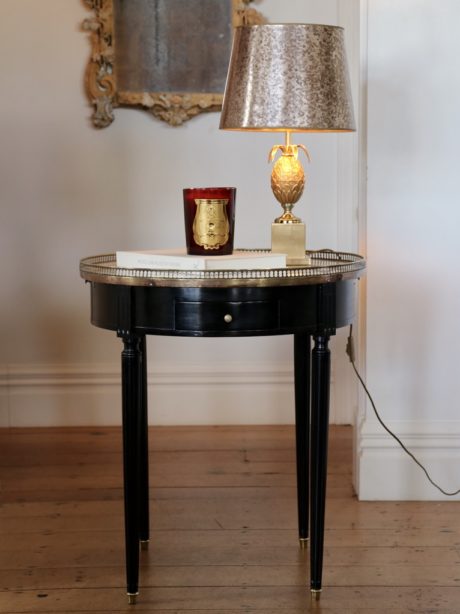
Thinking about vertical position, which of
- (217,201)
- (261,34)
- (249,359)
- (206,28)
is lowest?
(249,359)

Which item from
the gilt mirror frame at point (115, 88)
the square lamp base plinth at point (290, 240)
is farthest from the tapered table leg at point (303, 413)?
the gilt mirror frame at point (115, 88)

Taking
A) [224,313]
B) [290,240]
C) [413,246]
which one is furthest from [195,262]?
[413,246]

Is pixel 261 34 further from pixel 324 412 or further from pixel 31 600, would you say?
pixel 31 600

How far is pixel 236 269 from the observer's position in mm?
2043

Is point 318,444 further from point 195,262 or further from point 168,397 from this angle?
point 168,397

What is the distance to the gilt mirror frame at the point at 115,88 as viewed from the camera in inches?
141

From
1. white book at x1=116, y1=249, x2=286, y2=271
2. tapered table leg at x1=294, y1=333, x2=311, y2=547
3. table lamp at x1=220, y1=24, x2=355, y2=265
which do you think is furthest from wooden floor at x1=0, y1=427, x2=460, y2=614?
table lamp at x1=220, y1=24, x2=355, y2=265

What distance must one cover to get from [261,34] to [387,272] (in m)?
0.98

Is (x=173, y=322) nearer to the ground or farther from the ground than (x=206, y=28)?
nearer to the ground

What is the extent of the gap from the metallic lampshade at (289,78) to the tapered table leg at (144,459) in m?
0.65

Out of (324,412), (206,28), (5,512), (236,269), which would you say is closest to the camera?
(236,269)

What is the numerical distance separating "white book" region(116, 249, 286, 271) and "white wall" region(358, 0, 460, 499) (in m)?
0.85

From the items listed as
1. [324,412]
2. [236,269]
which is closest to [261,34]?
[236,269]

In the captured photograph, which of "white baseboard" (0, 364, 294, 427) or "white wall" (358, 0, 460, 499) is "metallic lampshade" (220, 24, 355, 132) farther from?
"white baseboard" (0, 364, 294, 427)
